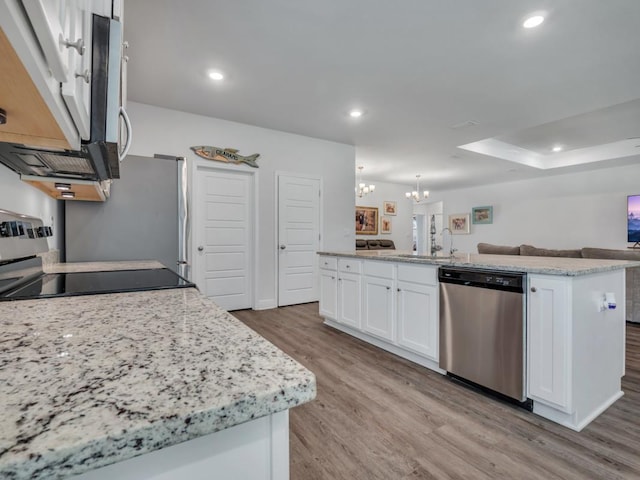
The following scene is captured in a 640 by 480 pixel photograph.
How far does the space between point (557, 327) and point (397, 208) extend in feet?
24.8

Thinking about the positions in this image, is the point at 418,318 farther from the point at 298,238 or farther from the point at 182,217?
the point at 298,238

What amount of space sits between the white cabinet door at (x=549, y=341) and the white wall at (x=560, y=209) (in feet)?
21.5

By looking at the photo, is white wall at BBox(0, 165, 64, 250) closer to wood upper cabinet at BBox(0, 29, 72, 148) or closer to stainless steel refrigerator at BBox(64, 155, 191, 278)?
stainless steel refrigerator at BBox(64, 155, 191, 278)

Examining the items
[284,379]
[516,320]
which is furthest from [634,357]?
[284,379]

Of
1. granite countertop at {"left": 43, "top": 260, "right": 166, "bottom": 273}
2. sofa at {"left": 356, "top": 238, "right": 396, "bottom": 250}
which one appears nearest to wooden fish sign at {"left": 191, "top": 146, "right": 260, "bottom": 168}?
granite countertop at {"left": 43, "top": 260, "right": 166, "bottom": 273}

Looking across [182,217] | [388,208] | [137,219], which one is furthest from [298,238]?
[388,208]

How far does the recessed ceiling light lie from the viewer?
2221 millimetres

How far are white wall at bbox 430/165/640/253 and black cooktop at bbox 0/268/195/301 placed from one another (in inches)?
327

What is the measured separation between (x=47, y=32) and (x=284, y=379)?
0.60 m

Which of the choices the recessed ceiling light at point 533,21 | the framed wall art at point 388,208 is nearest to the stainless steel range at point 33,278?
the recessed ceiling light at point 533,21

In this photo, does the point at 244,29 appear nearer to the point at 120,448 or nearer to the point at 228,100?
the point at 228,100

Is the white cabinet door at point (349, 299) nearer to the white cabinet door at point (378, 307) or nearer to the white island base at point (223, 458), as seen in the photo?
the white cabinet door at point (378, 307)

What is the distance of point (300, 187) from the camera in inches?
188

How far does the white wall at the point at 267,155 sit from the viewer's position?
3.74 m
